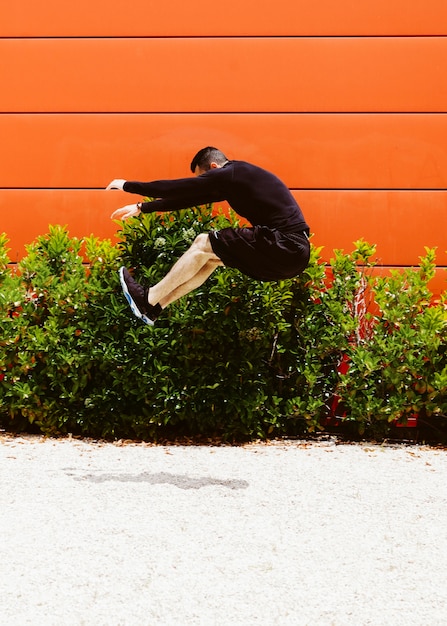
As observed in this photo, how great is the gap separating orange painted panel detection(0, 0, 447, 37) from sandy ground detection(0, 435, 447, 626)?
14.3 feet

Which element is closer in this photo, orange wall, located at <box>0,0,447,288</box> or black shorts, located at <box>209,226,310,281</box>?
black shorts, located at <box>209,226,310,281</box>

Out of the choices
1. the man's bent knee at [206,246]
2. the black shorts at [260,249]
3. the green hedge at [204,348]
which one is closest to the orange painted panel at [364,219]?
the green hedge at [204,348]

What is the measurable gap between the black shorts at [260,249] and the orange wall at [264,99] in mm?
2696

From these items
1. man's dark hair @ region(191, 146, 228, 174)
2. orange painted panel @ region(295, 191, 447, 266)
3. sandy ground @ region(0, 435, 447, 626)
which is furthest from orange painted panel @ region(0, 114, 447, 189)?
sandy ground @ region(0, 435, 447, 626)

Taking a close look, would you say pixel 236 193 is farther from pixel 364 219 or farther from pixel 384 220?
pixel 384 220

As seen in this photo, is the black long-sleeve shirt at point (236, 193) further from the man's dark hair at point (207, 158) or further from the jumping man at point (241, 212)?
the man's dark hair at point (207, 158)

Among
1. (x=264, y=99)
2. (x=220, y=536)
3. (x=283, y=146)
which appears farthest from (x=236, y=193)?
(x=264, y=99)

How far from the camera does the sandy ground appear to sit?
3506 millimetres

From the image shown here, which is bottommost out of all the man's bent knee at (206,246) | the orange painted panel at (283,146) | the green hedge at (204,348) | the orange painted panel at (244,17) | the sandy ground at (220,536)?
the sandy ground at (220,536)

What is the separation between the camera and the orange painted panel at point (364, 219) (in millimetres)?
7891

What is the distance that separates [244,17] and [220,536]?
18.2 ft

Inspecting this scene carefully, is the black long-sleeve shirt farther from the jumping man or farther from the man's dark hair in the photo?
the man's dark hair

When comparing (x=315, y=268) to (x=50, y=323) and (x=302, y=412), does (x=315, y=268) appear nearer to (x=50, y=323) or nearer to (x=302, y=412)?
(x=302, y=412)

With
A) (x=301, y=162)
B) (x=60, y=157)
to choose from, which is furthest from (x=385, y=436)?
(x=60, y=157)
